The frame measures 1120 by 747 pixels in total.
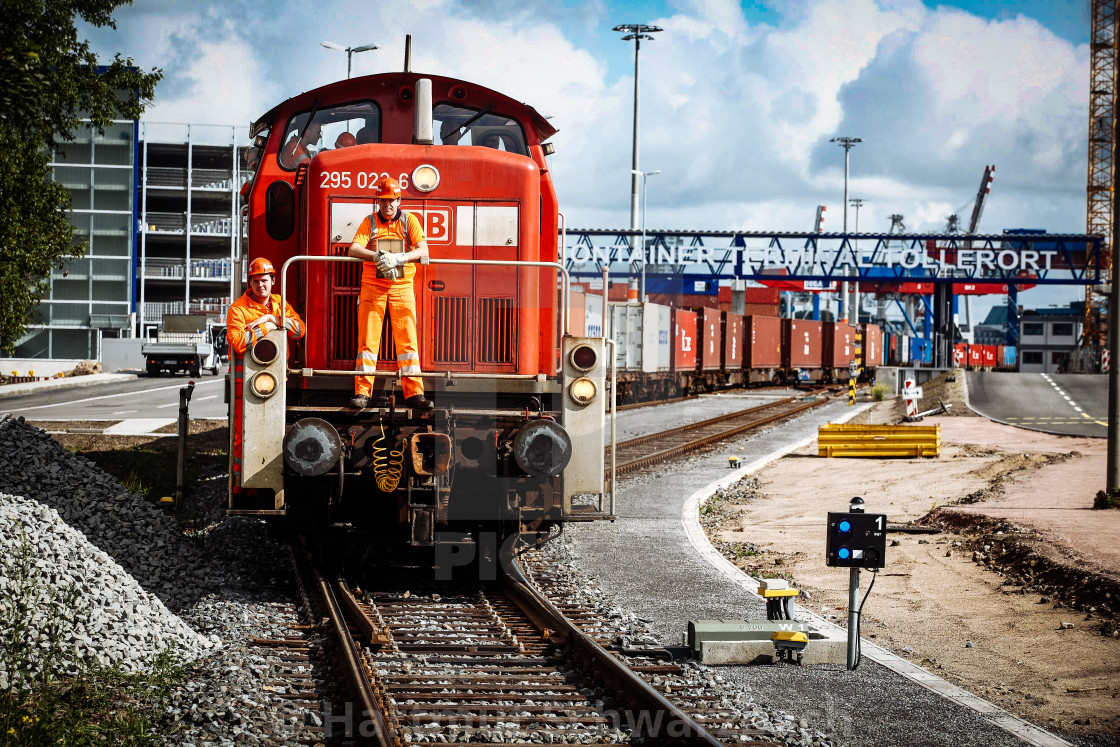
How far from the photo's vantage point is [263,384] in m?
7.63

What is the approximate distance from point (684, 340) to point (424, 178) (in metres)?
29.4

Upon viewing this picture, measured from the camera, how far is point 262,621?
748cm

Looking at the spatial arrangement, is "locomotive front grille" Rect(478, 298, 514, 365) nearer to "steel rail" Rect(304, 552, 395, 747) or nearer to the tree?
"steel rail" Rect(304, 552, 395, 747)

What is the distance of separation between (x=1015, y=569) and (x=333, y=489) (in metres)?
6.55

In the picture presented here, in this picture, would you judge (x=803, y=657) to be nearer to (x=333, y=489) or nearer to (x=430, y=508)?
(x=430, y=508)

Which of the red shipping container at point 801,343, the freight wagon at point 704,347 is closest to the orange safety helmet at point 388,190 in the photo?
the freight wagon at point 704,347

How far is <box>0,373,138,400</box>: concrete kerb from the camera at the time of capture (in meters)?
37.2

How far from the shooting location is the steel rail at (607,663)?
5.24m

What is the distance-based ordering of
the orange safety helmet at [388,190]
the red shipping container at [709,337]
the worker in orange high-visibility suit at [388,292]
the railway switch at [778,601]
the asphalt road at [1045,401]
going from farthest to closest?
the red shipping container at [709,337], the asphalt road at [1045,401], the orange safety helmet at [388,190], the worker in orange high-visibility suit at [388,292], the railway switch at [778,601]

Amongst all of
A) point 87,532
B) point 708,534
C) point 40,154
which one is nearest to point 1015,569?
point 708,534

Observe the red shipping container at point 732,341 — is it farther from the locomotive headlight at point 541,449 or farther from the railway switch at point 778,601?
the locomotive headlight at point 541,449

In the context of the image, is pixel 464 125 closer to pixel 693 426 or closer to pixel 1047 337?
pixel 693 426

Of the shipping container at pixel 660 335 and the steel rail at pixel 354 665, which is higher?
the shipping container at pixel 660 335

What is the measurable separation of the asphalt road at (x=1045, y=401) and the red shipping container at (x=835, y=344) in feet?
23.9
